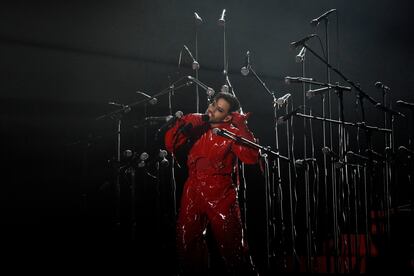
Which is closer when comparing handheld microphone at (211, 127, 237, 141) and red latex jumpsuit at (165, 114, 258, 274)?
handheld microphone at (211, 127, 237, 141)

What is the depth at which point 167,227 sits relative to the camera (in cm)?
414

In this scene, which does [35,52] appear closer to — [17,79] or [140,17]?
[17,79]

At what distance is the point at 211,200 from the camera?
359cm

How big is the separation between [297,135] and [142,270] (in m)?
2.24

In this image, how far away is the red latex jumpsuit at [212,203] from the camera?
3.55 meters

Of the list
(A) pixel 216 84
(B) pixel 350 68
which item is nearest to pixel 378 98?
(B) pixel 350 68

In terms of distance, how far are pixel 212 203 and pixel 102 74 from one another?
1694 mm

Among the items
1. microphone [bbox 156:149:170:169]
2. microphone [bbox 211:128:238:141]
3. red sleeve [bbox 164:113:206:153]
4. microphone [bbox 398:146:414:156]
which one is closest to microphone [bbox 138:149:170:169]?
microphone [bbox 156:149:170:169]

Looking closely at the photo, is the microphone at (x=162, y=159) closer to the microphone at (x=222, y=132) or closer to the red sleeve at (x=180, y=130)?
the red sleeve at (x=180, y=130)

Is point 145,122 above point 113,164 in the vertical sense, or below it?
above

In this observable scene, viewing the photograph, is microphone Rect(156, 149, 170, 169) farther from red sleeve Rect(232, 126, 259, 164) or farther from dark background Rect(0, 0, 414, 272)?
red sleeve Rect(232, 126, 259, 164)

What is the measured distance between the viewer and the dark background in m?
4.16

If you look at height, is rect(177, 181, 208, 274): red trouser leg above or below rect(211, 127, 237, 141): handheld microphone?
below

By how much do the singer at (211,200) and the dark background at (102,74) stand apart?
0.50 m
